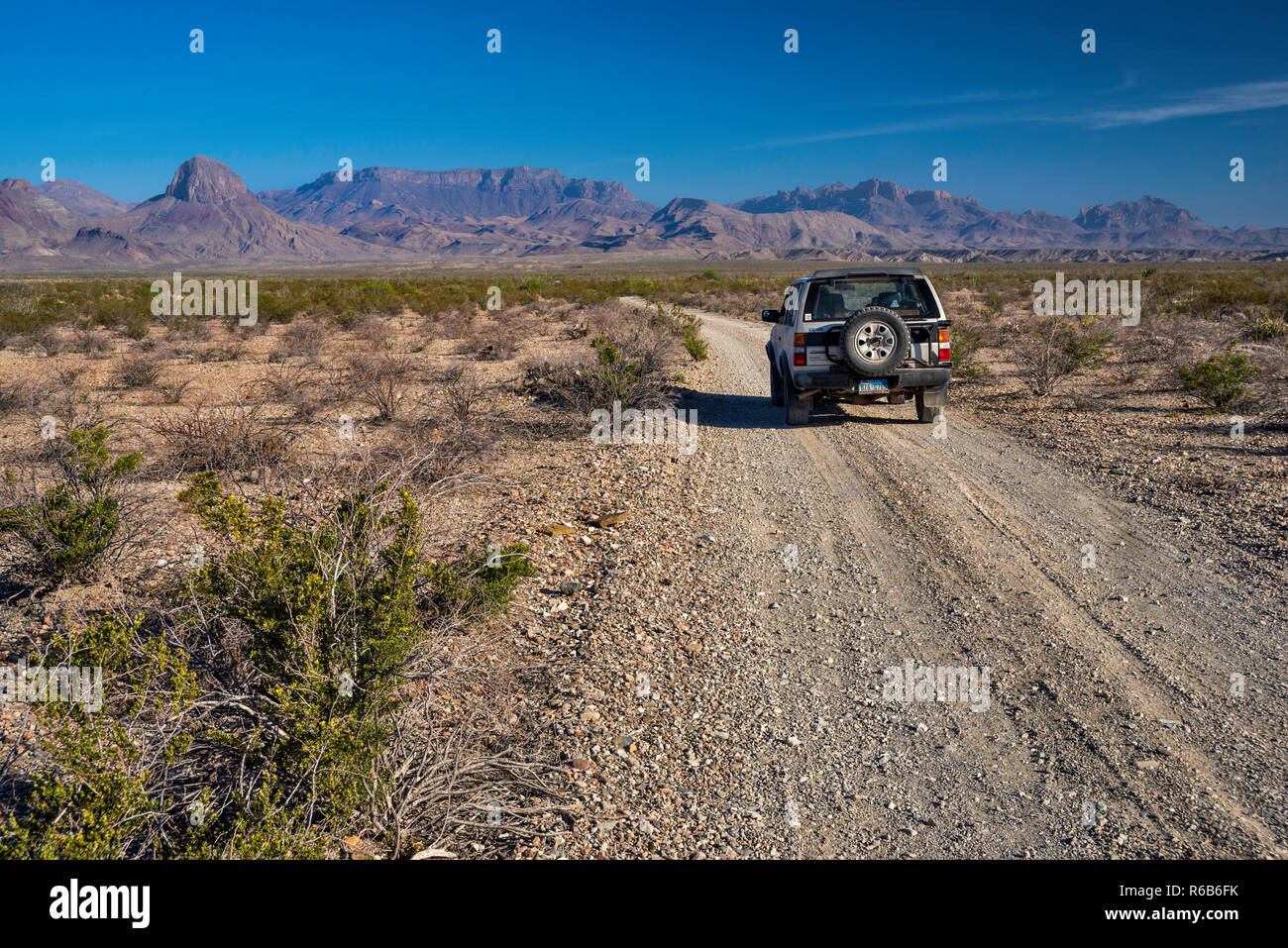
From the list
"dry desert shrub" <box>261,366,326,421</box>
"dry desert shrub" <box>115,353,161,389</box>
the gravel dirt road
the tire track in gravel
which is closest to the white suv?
the tire track in gravel

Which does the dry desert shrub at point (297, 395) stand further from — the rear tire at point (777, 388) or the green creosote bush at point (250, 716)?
the green creosote bush at point (250, 716)

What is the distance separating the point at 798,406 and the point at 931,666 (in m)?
6.42

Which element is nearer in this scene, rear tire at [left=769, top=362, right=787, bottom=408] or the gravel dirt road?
the gravel dirt road

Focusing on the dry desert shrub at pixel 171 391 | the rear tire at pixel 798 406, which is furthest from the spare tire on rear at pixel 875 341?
the dry desert shrub at pixel 171 391

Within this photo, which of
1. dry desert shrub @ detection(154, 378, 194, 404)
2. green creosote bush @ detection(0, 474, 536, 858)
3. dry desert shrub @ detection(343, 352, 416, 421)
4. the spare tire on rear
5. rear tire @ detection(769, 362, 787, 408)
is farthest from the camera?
dry desert shrub @ detection(154, 378, 194, 404)

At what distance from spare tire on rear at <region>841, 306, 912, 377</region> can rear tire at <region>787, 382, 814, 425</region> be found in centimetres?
102

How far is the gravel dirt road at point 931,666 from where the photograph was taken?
3008 millimetres

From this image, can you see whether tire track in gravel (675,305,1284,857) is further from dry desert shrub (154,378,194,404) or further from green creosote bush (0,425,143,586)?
dry desert shrub (154,378,194,404)

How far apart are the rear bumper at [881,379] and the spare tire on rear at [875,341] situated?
24 cm

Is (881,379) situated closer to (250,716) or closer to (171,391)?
(250,716)

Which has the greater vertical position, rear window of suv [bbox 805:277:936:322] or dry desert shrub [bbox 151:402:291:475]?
rear window of suv [bbox 805:277:936:322]

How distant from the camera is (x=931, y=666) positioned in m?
4.21

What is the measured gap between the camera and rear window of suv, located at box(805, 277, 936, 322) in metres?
9.93

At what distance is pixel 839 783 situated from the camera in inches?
129
